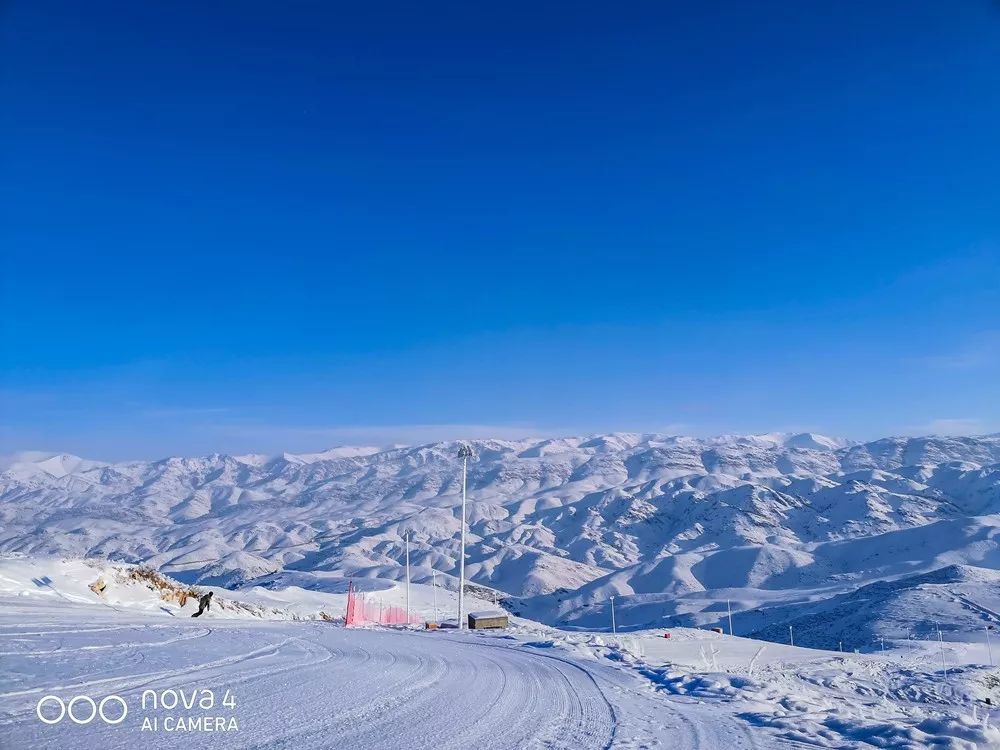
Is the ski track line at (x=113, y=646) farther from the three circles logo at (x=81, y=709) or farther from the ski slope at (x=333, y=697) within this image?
the three circles logo at (x=81, y=709)

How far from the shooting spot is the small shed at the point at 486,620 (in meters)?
29.7

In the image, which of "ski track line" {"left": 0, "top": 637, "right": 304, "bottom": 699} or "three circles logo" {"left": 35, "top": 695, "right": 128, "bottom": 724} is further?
"ski track line" {"left": 0, "top": 637, "right": 304, "bottom": 699}

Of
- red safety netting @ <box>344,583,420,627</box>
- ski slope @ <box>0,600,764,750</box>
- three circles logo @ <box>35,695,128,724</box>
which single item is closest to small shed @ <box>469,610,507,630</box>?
red safety netting @ <box>344,583,420,627</box>

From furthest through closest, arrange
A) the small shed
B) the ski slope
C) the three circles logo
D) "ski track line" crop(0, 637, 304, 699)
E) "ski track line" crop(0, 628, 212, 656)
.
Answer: the small shed < "ski track line" crop(0, 628, 212, 656) < "ski track line" crop(0, 637, 304, 699) < the three circles logo < the ski slope

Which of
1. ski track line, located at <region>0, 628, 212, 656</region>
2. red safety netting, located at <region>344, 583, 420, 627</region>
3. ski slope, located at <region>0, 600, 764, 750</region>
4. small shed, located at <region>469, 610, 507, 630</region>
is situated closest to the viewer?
ski slope, located at <region>0, 600, 764, 750</region>

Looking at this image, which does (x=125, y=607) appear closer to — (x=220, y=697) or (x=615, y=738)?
(x=220, y=697)

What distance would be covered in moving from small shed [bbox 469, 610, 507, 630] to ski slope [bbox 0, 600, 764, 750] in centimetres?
1642

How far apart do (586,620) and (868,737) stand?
111 metres

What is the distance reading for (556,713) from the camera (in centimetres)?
838

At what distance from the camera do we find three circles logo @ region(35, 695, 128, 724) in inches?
261

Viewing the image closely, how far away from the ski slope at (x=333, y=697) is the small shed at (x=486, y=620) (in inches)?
646

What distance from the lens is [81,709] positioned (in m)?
7.02

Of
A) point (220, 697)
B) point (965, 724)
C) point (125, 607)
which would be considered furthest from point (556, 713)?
point (125, 607)

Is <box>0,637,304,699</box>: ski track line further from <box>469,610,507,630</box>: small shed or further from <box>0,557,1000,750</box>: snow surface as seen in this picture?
<box>469,610,507,630</box>: small shed
